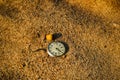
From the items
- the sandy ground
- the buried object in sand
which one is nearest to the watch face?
the buried object in sand

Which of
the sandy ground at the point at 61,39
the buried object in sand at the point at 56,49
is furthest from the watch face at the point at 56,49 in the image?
the sandy ground at the point at 61,39

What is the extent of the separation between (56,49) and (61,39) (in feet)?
1.92

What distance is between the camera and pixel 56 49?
21.2 feet

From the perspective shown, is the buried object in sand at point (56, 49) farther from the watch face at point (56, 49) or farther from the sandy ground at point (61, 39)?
the sandy ground at point (61, 39)

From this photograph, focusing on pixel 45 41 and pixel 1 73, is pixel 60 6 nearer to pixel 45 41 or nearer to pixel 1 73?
pixel 45 41

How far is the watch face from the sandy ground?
156 mm

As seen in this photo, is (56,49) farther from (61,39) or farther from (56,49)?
(61,39)

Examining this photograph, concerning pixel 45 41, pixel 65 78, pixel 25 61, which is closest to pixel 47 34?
pixel 45 41

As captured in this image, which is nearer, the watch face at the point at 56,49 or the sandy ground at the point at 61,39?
the sandy ground at the point at 61,39

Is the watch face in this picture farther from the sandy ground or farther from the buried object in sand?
the sandy ground

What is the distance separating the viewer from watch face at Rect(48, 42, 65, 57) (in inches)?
253

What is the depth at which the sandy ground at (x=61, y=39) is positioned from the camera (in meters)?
6.22

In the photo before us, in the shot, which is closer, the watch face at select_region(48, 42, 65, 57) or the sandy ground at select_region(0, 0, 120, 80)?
the sandy ground at select_region(0, 0, 120, 80)

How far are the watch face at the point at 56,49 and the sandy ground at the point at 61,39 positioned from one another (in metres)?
0.16
